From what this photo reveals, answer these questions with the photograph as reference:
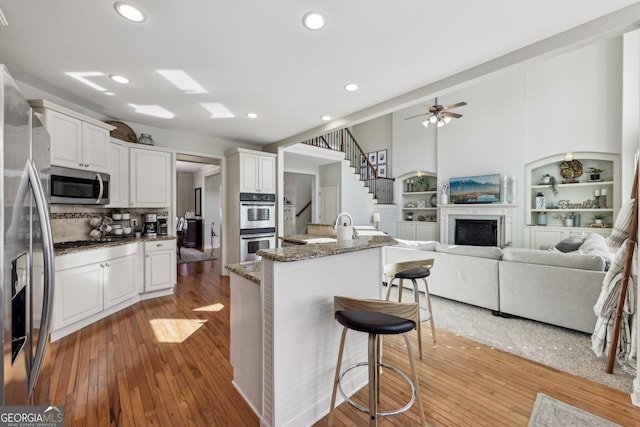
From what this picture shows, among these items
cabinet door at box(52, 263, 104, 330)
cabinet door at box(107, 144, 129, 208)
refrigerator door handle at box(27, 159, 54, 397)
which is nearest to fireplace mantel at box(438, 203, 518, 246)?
cabinet door at box(107, 144, 129, 208)

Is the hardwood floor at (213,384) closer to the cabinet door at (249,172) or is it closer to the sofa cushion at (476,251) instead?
the sofa cushion at (476,251)

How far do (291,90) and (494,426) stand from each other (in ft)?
11.3

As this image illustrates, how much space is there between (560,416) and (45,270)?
2980mm

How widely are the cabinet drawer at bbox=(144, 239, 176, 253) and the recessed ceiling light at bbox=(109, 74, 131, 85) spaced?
6.93ft

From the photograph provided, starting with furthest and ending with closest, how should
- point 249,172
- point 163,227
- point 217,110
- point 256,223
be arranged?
point 256,223 → point 249,172 → point 163,227 → point 217,110

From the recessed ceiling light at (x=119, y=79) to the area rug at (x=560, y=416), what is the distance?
14.7 ft

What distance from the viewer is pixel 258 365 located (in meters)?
1.72

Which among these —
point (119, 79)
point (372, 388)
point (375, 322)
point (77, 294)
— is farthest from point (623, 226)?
point (77, 294)

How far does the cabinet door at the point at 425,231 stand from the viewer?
7922 millimetres

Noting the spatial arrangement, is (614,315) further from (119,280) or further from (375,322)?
(119,280)

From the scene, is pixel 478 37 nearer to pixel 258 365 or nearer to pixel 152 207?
pixel 258 365

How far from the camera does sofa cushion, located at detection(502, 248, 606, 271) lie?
108 inches

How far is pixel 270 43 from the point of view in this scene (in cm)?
227

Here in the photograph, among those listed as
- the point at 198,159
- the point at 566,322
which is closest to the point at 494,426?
the point at 566,322
